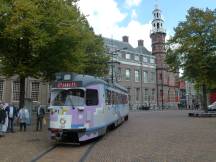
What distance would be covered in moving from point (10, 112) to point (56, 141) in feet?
18.7

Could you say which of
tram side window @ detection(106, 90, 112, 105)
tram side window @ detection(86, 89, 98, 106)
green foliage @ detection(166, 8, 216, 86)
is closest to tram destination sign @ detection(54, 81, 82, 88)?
tram side window @ detection(86, 89, 98, 106)

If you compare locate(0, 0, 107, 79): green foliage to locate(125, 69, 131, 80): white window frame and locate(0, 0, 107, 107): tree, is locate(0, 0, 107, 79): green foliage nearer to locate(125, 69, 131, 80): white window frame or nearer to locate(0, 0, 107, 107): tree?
locate(0, 0, 107, 107): tree

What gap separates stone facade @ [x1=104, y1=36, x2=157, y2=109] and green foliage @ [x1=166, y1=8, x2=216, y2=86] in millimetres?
39913

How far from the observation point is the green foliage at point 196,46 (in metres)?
35.0

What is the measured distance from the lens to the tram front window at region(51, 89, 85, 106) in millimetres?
14141

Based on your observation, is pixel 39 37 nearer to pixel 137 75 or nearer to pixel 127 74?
pixel 127 74

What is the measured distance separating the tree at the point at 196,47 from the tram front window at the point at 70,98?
911 inches

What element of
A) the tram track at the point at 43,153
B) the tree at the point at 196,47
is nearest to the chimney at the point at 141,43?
the tree at the point at 196,47

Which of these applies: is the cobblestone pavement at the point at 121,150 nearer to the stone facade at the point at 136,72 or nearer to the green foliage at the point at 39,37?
the green foliage at the point at 39,37

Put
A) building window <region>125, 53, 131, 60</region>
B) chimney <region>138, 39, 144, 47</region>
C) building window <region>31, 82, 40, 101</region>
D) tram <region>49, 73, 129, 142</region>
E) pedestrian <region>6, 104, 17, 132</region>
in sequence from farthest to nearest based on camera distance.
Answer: chimney <region>138, 39, 144, 47</region>, building window <region>125, 53, 131, 60</region>, building window <region>31, 82, 40, 101</region>, pedestrian <region>6, 104, 17, 132</region>, tram <region>49, 73, 129, 142</region>

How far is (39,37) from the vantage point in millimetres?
20359

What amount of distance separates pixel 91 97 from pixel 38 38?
7.54 meters

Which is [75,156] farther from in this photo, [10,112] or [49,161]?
[10,112]

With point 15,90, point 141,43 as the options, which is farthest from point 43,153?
point 141,43
